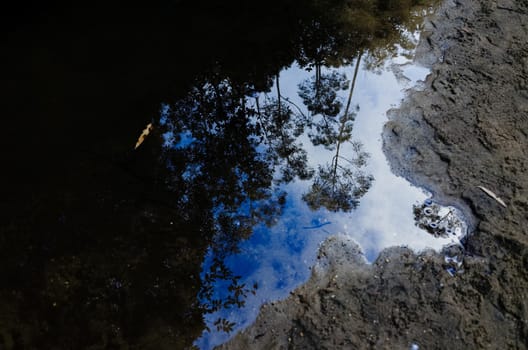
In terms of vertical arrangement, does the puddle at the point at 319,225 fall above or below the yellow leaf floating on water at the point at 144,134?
below

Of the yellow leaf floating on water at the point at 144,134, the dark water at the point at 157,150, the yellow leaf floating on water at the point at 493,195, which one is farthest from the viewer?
the yellow leaf floating on water at the point at 144,134

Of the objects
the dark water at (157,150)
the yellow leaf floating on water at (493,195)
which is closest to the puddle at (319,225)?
the dark water at (157,150)

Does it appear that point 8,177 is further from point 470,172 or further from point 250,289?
point 470,172

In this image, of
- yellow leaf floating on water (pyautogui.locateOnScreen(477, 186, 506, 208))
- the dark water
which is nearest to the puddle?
the dark water

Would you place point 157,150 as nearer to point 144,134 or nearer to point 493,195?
point 144,134

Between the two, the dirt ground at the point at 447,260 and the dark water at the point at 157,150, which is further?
the dark water at the point at 157,150

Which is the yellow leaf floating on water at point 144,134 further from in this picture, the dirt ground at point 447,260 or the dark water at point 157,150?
the dirt ground at point 447,260

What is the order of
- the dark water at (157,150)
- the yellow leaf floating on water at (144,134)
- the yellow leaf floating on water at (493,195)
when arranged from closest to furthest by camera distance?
the dark water at (157,150) < the yellow leaf floating on water at (493,195) < the yellow leaf floating on water at (144,134)
